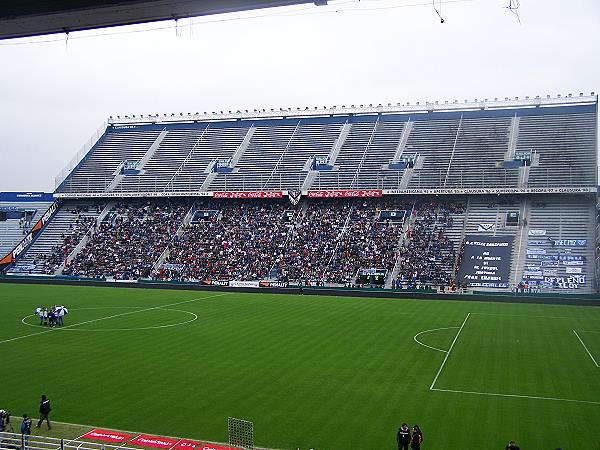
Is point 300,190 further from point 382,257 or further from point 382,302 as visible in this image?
point 382,302

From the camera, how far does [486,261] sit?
5603 centimetres

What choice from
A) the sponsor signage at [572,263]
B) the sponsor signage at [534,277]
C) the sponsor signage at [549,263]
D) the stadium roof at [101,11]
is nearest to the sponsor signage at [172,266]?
the sponsor signage at [534,277]

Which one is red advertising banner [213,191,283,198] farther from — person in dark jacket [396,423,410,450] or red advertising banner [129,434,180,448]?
person in dark jacket [396,423,410,450]

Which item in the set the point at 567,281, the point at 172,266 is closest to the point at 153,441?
the point at 567,281

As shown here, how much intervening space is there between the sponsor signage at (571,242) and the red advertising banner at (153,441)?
47.8 meters

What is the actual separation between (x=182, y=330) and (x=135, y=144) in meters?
56.9

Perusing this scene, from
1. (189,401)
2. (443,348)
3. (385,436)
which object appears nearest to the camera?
(385,436)

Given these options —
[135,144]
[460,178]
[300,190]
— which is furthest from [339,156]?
[135,144]

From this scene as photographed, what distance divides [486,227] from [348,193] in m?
15.1

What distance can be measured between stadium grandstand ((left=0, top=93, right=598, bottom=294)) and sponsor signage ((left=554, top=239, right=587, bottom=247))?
14 cm

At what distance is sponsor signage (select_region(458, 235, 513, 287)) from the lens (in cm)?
5416

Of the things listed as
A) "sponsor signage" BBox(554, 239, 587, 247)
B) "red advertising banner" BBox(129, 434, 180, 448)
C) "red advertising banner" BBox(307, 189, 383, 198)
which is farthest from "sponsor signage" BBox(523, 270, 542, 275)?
"red advertising banner" BBox(129, 434, 180, 448)

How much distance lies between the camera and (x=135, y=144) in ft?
281

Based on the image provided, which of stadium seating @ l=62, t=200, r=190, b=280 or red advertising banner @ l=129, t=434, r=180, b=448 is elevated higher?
stadium seating @ l=62, t=200, r=190, b=280
